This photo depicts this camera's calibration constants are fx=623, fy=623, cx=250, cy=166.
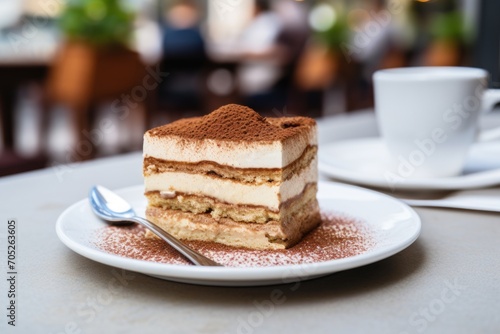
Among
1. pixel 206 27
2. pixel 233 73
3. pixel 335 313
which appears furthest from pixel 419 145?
pixel 206 27

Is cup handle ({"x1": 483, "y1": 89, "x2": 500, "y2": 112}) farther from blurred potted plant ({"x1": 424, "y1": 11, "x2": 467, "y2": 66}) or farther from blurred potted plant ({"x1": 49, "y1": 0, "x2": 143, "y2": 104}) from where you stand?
blurred potted plant ({"x1": 424, "y1": 11, "x2": 467, "y2": 66})

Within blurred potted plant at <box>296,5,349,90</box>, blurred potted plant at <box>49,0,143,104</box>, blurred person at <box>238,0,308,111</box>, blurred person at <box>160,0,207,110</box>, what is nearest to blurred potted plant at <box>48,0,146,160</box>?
blurred potted plant at <box>49,0,143,104</box>

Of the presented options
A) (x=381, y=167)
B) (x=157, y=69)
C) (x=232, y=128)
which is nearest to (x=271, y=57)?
(x=157, y=69)

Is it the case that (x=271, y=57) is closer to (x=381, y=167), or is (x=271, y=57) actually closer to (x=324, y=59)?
(x=324, y=59)

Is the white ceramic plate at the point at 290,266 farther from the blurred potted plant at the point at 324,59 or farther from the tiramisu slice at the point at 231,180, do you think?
the blurred potted plant at the point at 324,59

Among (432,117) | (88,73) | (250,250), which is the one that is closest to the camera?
(250,250)

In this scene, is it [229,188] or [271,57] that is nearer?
[229,188]
